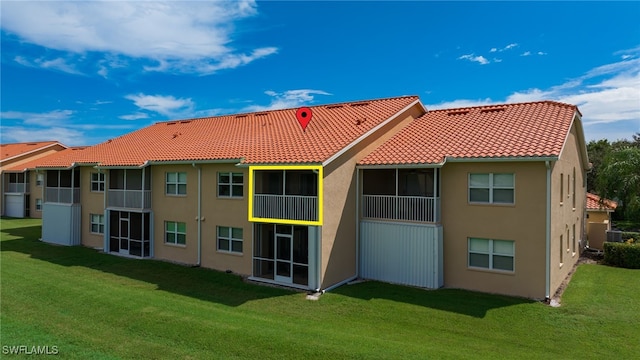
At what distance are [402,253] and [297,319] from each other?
18.7 feet

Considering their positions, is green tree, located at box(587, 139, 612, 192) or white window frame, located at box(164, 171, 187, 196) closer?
white window frame, located at box(164, 171, 187, 196)

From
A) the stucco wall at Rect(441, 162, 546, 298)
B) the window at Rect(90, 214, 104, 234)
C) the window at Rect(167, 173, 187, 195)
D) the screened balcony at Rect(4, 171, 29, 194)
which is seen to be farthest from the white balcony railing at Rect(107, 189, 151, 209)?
the screened balcony at Rect(4, 171, 29, 194)

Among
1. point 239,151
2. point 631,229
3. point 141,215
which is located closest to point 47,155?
point 141,215

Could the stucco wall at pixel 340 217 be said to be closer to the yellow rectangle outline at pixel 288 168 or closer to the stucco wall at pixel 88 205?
the yellow rectangle outline at pixel 288 168

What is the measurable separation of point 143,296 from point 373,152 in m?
10.9

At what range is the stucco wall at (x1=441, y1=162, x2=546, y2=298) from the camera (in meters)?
14.5

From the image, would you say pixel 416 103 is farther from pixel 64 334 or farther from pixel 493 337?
pixel 64 334

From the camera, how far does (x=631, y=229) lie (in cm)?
3212

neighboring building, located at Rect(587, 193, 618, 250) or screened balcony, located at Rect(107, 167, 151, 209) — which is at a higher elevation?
screened balcony, located at Rect(107, 167, 151, 209)

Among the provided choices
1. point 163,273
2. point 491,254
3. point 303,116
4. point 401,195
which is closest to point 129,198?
point 163,273

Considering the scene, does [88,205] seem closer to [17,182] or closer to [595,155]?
[17,182]

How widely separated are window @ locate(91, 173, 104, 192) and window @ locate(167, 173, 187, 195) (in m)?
6.48

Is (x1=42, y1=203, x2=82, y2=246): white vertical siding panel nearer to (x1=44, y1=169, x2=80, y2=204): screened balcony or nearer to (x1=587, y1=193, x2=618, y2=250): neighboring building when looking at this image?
(x1=44, y1=169, x2=80, y2=204): screened balcony

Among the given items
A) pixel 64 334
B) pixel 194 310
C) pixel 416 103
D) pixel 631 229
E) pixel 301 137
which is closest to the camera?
pixel 64 334
